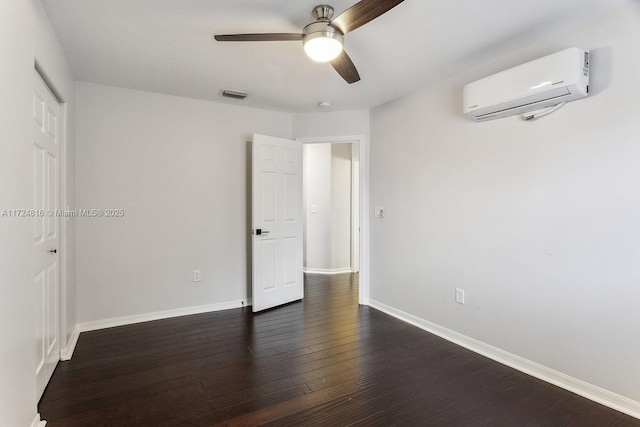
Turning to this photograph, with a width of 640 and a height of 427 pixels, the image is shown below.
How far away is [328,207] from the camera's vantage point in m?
5.51

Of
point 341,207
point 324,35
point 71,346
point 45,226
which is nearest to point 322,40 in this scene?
point 324,35

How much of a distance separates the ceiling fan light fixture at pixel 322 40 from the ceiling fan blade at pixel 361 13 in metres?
0.04

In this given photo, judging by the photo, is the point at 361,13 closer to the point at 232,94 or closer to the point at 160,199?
the point at 232,94

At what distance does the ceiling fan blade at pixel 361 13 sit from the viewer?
4.94 feet

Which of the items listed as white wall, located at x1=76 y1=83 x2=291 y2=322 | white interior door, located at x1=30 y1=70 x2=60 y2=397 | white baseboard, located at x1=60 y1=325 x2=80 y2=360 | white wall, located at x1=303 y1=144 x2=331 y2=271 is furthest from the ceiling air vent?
white baseboard, located at x1=60 y1=325 x2=80 y2=360

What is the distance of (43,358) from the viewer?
1988mm

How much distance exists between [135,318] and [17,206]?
2.14 meters

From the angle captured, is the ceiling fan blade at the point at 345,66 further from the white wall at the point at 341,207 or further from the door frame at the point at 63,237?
the white wall at the point at 341,207

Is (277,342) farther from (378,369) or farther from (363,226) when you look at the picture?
(363,226)

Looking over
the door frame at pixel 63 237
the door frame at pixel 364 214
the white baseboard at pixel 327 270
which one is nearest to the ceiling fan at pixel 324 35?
the door frame at pixel 63 237

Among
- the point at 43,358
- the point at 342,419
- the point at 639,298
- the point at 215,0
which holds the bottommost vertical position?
the point at 342,419

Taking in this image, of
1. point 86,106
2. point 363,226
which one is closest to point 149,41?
point 86,106

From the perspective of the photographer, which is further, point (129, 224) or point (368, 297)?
point (368, 297)

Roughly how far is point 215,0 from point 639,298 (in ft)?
9.73
